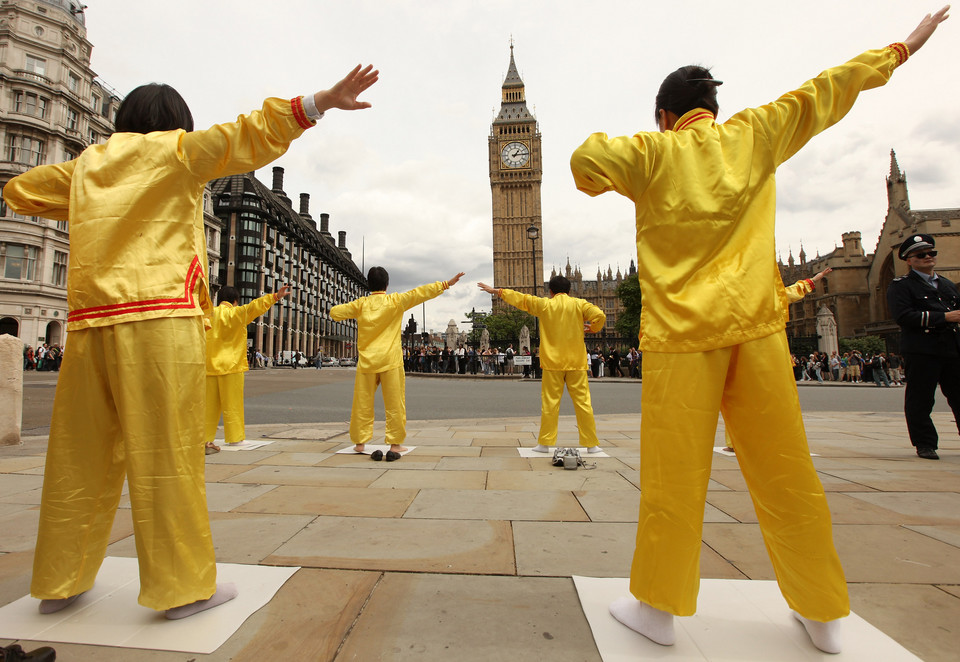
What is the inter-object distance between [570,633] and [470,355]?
88.9 feet

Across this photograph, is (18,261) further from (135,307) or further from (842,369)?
(842,369)

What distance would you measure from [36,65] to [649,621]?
4752cm

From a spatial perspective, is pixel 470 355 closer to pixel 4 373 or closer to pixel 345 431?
pixel 345 431

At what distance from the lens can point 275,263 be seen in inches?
2426

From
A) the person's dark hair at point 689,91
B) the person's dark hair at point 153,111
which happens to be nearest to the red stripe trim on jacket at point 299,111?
the person's dark hair at point 153,111

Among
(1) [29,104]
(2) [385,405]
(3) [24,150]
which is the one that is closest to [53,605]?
(2) [385,405]

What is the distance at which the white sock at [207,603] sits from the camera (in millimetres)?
1665

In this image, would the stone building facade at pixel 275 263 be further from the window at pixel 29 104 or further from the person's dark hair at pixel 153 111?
the person's dark hair at pixel 153 111

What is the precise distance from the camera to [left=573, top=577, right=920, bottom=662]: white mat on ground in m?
1.47

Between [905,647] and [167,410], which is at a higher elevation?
[167,410]

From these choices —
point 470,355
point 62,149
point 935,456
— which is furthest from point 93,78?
point 935,456

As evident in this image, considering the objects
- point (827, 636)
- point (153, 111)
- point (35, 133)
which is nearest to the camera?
point (827, 636)

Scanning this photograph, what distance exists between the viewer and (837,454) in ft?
16.2

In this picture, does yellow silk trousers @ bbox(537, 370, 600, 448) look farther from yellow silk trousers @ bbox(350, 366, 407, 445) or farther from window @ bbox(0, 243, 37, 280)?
window @ bbox(0, 243, 37, 280)
